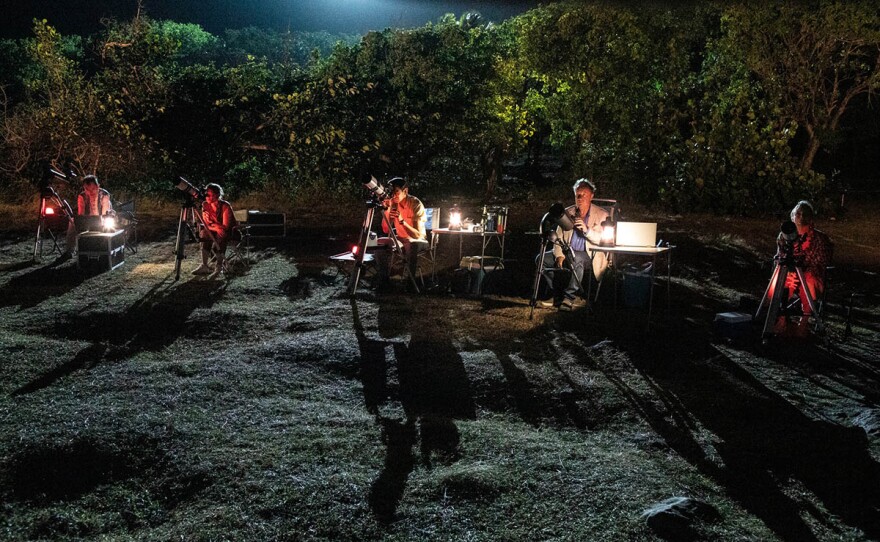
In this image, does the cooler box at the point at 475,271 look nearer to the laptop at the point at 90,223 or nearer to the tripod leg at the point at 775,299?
the tripod leg at the point at 775,299

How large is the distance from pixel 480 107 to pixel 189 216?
332 inches

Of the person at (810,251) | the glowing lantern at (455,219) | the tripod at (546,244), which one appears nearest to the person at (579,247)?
the tripod at (546,244)

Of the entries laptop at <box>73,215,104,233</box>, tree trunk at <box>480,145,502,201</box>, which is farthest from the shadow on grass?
tree trunk at <box>480,145,502,201</box>

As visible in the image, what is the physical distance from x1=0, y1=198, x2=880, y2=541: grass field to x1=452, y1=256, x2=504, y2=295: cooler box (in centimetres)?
33

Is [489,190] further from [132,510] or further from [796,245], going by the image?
[132,510]

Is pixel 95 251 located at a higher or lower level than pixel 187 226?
lower

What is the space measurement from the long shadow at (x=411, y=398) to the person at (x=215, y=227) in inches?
107

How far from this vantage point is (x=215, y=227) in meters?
9.23

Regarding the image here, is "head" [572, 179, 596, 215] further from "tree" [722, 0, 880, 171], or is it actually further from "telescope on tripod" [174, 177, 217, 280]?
"tree" [722, 0, 880, 171]

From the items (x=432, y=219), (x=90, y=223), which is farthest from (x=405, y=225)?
(x=90, y=223)

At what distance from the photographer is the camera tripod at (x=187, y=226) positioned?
8922mm

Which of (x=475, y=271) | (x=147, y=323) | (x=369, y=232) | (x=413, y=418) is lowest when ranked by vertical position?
(x=413, y=418)

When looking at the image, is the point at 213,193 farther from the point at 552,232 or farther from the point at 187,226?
the point at 552,232

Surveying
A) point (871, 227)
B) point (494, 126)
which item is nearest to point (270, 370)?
point (494, 126)
